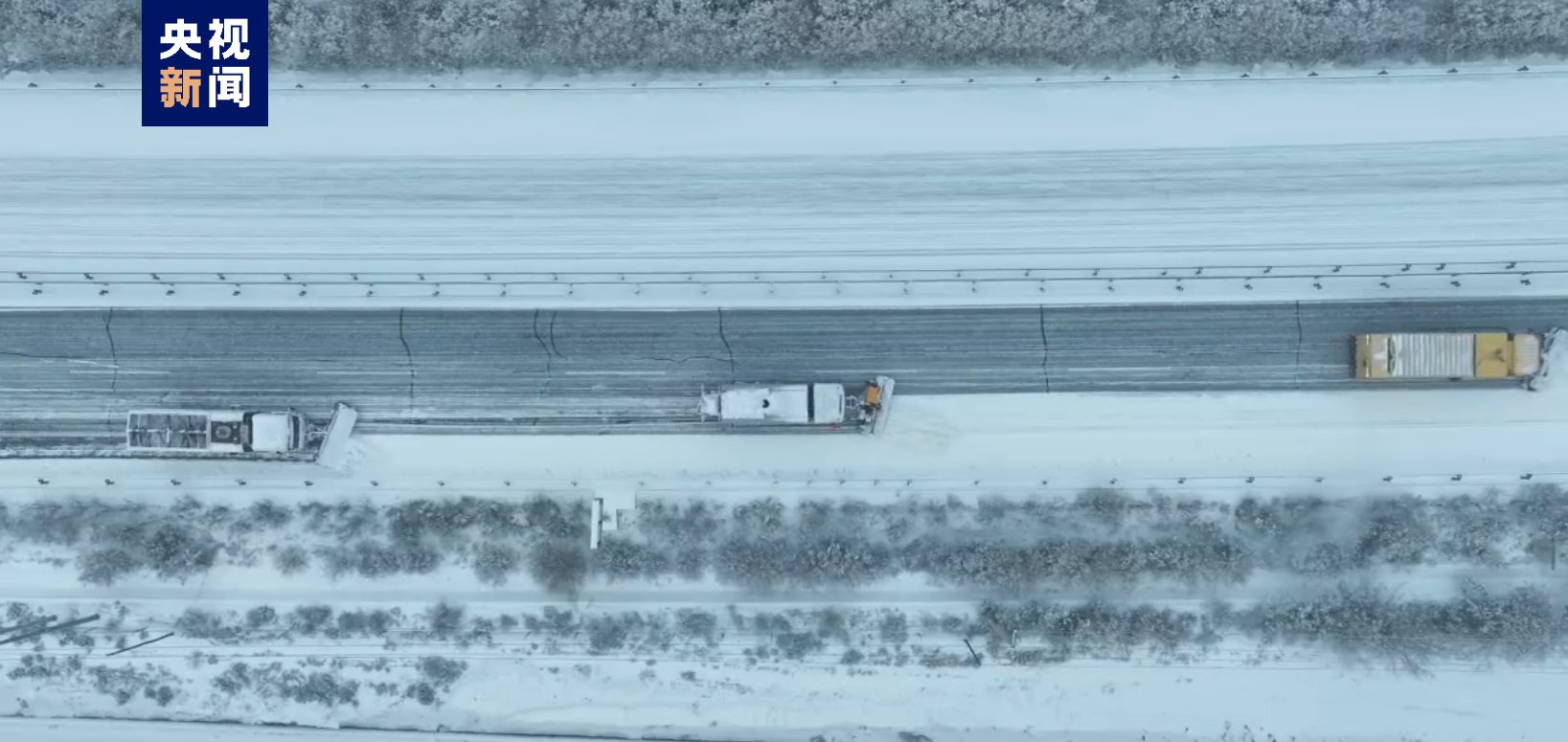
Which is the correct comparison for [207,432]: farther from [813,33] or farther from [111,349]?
[813,33]

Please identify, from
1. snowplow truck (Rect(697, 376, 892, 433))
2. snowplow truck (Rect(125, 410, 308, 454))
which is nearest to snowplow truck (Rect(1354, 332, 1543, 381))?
snowplow truck (Rect(697, 376, 892, 433))

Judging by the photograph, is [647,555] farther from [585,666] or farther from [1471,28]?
[1471,28]

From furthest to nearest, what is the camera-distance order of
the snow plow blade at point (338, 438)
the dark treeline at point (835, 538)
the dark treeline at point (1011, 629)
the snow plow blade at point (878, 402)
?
1. the snow plow blade at point (338, 438)
2. the snow plow blade at point (878, 402)
3. the dark treeline at point (835, 538)
4. the dark treeline at point (1011, 629)

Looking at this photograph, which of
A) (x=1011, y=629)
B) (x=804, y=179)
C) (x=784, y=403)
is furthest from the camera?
(x=804, y=179)

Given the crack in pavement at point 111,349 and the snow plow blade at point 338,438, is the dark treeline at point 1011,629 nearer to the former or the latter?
the snow plow blade at point 338,438

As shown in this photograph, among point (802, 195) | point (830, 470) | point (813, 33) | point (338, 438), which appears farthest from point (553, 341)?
point (813, 33)

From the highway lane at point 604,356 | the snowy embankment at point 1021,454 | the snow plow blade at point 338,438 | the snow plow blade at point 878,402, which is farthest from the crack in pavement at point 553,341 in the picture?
the snow plow blade at point 878,402
